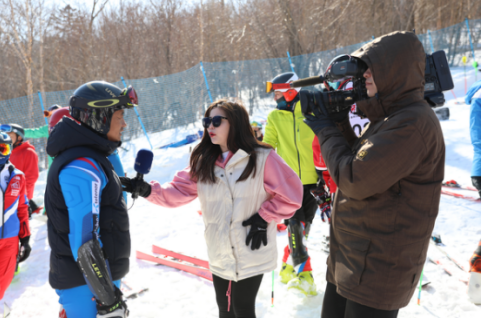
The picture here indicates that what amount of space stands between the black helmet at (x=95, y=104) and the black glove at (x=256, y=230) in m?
1.06

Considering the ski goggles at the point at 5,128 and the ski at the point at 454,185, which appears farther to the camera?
the ski at the point at 454,185

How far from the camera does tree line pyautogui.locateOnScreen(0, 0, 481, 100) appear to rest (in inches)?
712

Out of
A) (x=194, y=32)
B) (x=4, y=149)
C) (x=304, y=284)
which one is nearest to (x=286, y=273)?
(x=304, y=284)

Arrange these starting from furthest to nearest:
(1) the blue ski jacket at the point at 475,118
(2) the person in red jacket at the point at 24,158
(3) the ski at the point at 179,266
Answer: (2) the person in red jacket at the point at 24,158
(3) the ski at the point at 179,266
(1) the blue ski jacket at the point at 475,118

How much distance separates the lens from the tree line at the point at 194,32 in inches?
712

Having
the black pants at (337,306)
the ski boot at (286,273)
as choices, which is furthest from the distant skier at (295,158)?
the black pants at (337,306)

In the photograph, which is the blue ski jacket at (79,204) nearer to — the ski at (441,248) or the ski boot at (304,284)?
the ski boot at (304,284)

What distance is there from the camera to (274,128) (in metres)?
3.80

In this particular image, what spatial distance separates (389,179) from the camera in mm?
1458

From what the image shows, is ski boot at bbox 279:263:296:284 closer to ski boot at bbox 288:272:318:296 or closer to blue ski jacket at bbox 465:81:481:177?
ski boot at bbox 288:272:318:296

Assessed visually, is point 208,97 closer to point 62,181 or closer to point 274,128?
point 274,128

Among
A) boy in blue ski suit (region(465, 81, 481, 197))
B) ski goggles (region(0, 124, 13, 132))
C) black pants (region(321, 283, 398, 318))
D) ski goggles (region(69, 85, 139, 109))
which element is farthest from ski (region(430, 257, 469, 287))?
ski goggles (region(0, 124, 13, 132))

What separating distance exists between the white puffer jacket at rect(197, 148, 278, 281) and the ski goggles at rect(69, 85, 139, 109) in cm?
72

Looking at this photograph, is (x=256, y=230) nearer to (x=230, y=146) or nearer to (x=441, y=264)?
(x=230, y=146)
